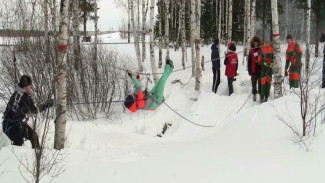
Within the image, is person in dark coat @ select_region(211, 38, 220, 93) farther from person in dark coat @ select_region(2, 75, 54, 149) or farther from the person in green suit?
person in dark coat @ select_region(2, 75, 54, 149)

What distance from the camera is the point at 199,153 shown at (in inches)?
213

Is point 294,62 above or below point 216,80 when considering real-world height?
above

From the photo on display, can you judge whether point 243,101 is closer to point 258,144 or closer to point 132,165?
point 258,144

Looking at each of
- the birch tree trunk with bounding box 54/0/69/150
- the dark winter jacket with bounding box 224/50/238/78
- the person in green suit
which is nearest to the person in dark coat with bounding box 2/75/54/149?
the birch tree trunk with bounding box 54/0/69/150

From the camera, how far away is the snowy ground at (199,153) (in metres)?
4.44

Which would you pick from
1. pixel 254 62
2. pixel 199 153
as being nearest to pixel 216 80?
pixel 254 62

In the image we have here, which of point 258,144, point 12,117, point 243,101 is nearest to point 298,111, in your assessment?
point 258,144

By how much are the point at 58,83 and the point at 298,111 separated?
14.7ft

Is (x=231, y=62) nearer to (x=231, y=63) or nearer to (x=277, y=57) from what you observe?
(x=231, y=63)

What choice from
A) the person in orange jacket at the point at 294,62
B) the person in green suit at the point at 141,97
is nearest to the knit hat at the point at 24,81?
the person in green suit at the point at 141,97

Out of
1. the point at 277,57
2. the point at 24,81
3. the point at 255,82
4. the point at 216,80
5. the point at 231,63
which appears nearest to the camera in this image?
the point at 24,81

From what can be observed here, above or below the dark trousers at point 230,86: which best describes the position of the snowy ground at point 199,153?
below

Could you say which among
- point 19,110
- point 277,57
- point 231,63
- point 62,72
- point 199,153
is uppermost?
point 277,57

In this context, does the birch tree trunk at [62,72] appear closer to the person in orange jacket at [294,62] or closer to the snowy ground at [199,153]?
the snowy ground at [199,153]
